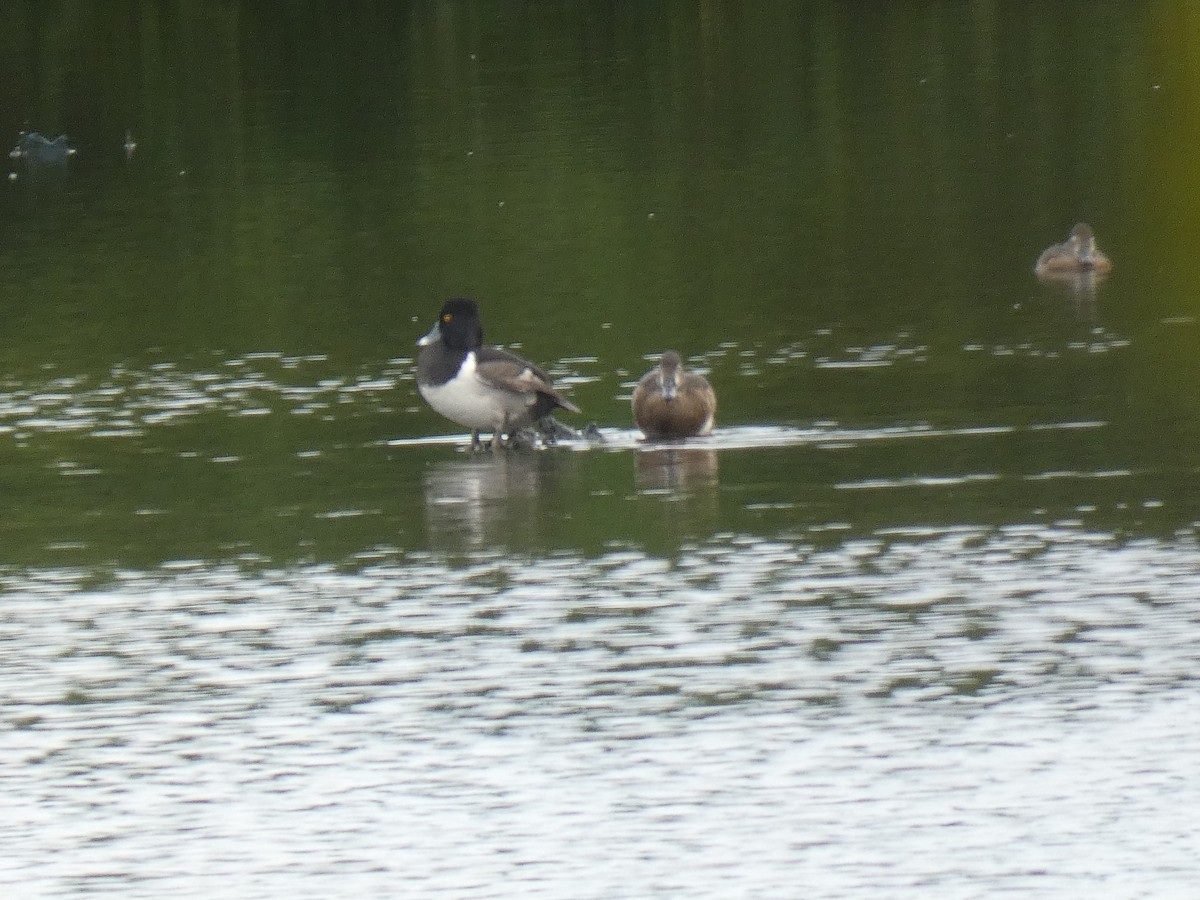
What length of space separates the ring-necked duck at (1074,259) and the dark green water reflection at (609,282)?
0.32m

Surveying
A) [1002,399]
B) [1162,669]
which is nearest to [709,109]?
[1002,399]

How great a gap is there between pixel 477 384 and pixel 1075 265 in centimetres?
1088

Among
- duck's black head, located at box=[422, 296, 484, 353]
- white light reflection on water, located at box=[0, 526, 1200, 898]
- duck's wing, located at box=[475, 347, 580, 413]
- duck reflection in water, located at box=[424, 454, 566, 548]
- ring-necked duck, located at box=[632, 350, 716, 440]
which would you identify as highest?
duck's black head, located at box=[422, 296, 484, 353]

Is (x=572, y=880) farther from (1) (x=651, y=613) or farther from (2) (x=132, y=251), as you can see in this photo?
(2) (x=132, y=251)

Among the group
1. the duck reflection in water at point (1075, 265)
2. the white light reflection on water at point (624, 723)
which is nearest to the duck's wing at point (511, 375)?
the white light reflection on water at point (624, 723)

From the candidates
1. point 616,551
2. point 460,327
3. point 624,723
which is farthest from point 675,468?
point 624,723

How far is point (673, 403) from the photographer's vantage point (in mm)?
20109

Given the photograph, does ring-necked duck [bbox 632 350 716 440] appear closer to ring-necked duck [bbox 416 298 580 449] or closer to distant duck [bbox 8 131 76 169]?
ring-necked duck [bbox 416 298 580 449]

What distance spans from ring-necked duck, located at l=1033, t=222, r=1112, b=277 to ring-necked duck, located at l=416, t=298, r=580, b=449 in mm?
10030

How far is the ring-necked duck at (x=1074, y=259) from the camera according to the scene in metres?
29.4

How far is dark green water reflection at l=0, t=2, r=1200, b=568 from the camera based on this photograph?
18.1 meters

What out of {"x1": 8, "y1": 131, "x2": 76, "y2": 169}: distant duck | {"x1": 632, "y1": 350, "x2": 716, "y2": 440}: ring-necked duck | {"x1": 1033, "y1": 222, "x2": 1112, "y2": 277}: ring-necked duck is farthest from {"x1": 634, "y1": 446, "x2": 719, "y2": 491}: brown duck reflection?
{"x1": 8, "y1": 131, "x2": 76, "y2": 169}: distant duck

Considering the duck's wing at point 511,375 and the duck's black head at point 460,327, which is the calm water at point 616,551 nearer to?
the duck's wing at point 511,375

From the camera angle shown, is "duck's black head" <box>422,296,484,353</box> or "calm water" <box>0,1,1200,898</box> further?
"duck's black head" <box>422,296,484,353</box>
